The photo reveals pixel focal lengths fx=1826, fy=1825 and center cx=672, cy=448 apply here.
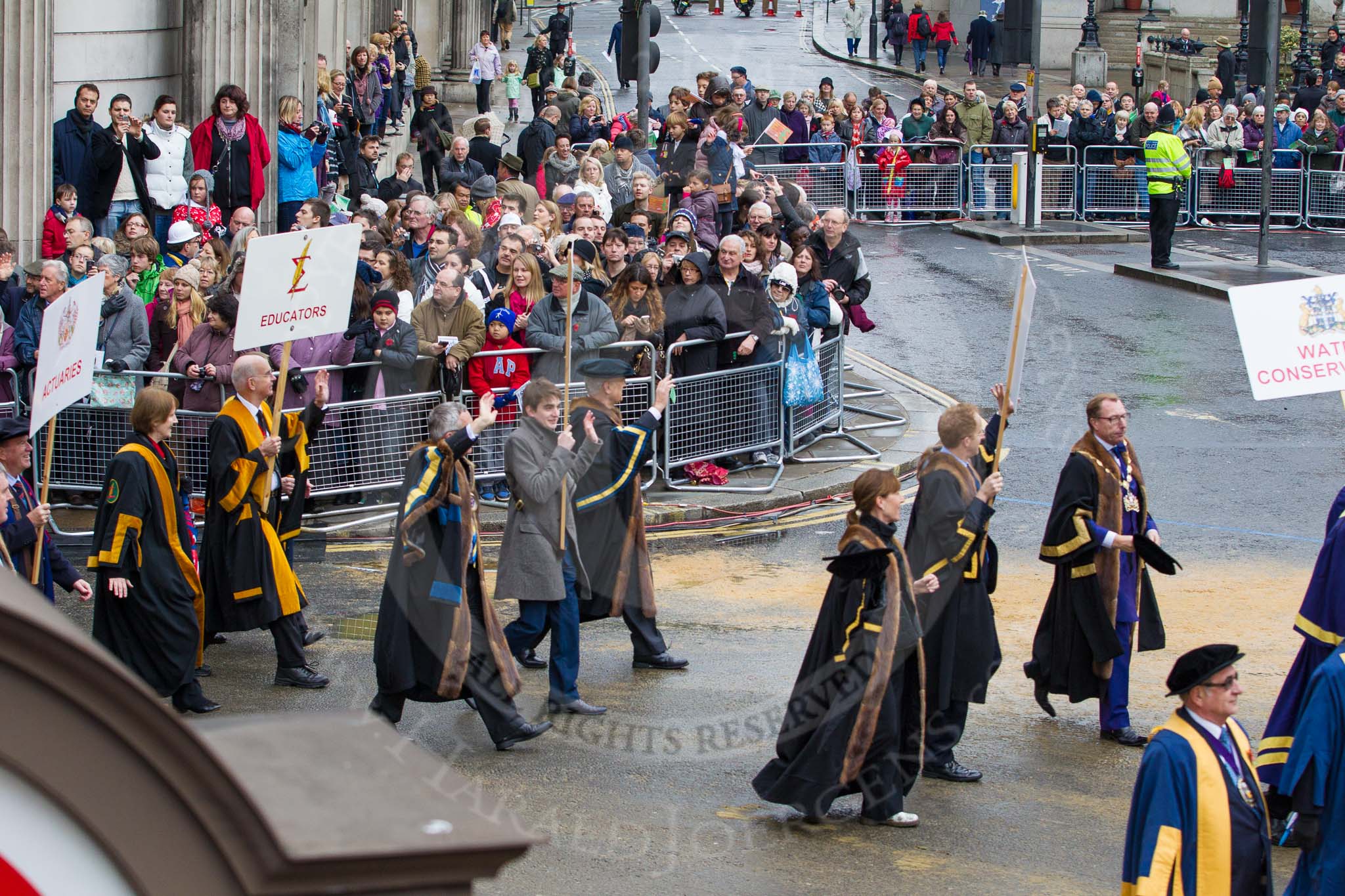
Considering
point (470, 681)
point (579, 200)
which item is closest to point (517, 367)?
point (579, 200)

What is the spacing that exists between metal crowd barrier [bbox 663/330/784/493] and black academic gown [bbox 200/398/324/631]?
4476 mm

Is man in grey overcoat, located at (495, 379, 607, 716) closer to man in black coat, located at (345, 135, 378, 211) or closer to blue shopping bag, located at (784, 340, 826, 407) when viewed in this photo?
blue shopping bag, located at (784, 340, 826, 407)

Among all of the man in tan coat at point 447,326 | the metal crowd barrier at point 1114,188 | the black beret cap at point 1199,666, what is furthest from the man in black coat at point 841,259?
the metal crowd barrier at point 1114,188

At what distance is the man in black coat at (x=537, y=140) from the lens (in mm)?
22969

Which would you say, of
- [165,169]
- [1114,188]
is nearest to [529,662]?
[165,169]

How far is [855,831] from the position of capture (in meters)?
7.56

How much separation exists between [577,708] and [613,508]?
44.9 inches

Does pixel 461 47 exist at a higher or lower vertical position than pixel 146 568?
higher

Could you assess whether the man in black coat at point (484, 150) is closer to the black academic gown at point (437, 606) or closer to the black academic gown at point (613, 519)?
→ the black academic gown at point (613, 519)

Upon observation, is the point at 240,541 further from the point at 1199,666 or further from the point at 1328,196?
the point at 1328,196

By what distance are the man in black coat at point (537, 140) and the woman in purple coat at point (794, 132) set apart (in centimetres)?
550

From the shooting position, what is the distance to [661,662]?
9617 millimetres

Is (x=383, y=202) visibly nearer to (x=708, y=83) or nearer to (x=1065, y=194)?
(x=708, y=83)

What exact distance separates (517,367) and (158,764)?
1109 centimetres
